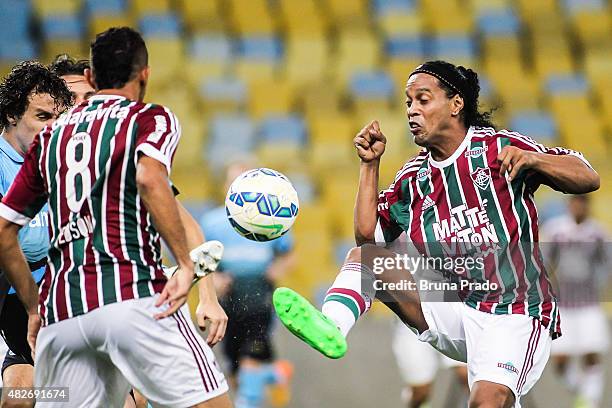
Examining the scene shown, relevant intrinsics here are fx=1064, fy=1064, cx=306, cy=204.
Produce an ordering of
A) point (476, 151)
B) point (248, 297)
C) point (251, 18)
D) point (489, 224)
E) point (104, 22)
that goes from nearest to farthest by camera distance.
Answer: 1. point (489, 224)
2. point (476, 151)
3. point (248, 297)
4. point (104, 22)
5. point (251, 18)

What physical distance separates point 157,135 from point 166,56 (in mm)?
10854

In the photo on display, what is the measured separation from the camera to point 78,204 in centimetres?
415

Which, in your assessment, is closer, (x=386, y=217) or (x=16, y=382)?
(x=16, y=382)

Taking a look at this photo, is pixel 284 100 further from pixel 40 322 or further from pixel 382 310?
pixel 40 322

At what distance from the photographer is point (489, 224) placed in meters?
5.29

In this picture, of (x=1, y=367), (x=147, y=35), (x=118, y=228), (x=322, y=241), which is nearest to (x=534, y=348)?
(x=118, y=228)

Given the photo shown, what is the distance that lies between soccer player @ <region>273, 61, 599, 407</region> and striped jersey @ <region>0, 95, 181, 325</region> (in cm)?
98

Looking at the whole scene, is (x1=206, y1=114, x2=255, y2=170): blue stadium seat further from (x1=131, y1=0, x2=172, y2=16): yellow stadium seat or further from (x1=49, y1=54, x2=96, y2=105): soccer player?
(x1=49, y1=54, x2=96, y2=105): soccer player

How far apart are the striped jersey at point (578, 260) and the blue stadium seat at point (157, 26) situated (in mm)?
6385

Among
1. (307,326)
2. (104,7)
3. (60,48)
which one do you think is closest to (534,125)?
(104,7)

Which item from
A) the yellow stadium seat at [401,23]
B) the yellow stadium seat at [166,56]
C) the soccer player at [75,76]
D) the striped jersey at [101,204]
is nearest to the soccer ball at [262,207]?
the soccer player at [75,76]

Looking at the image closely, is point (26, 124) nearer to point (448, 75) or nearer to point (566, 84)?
point (448, 75)

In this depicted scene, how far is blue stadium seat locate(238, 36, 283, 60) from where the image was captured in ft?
49.4

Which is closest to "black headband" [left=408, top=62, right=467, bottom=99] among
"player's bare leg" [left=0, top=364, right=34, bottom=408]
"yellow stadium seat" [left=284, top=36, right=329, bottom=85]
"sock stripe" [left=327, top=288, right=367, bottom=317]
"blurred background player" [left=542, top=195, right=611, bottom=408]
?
"sock stripe" [left=327, top=288, right=367, bottom=317]
